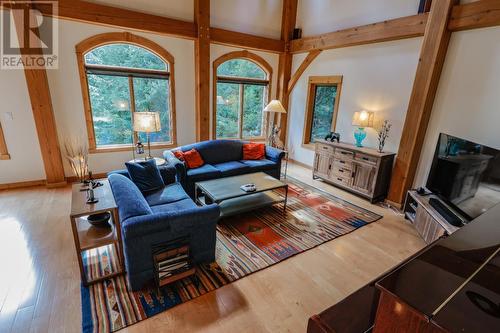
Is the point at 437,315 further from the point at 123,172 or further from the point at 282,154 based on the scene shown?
the point at 282,154

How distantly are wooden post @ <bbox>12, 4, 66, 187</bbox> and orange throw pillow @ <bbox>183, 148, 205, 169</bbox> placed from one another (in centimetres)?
229

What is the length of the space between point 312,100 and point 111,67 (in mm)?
4389

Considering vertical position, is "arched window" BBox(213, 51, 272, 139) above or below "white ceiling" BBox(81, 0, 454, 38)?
below

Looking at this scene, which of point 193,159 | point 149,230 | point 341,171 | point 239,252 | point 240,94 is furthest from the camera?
point 240,94

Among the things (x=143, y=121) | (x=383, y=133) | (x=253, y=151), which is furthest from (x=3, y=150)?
(x=383, y=133)

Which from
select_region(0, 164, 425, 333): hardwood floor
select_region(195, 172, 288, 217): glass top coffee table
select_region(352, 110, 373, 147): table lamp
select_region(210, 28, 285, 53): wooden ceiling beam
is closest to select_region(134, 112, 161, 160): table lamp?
select_region(195, 172, 288, 217): glass top coffee table

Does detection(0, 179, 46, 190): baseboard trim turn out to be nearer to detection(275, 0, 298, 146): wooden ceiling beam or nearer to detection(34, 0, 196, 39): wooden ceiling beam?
detection(34, 0, 196, 39): wooden ceiling beam

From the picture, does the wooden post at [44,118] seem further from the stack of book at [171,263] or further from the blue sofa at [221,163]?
the stack of book at [171,263]

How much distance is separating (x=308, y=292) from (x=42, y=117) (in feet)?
16.0

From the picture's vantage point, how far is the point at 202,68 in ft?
17.1

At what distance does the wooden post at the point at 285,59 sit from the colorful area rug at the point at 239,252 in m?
2.72

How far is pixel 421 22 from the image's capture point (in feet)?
12.2

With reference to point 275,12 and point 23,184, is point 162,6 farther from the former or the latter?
point 23,184

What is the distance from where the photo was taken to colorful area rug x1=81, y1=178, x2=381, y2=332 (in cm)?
203
